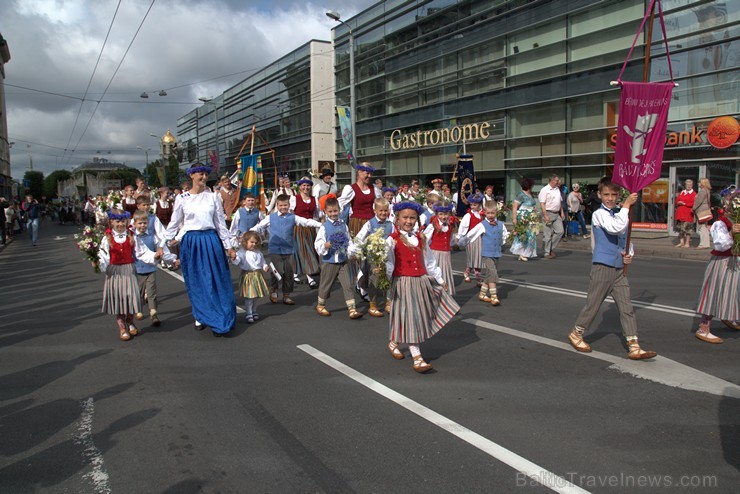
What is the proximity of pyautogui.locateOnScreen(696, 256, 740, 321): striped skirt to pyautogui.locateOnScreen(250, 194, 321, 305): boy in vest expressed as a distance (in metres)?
5.49

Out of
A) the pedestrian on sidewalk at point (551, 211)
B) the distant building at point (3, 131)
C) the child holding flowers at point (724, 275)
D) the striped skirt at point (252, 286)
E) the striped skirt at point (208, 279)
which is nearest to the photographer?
the child holding flowers at point (724, 275)

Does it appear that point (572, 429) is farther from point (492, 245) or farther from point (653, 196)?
point (653, 196)

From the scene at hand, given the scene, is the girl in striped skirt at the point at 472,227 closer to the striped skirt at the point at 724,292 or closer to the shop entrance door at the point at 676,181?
the striped skirt at the point at 724,292

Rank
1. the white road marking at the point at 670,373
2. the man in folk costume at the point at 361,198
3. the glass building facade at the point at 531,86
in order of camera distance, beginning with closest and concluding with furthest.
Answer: the white road marking at the point at 670,373
the man in folk costume at the point at 361,198
the glass building facade at the point at 531,86

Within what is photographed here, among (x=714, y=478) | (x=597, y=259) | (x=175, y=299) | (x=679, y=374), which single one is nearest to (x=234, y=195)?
(x=175, y=299)

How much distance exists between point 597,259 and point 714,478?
2794 millimetres

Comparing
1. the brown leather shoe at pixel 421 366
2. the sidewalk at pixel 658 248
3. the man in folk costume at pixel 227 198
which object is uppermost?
the man in folk costume at pixel 227 198

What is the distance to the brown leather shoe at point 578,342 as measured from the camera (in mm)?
5930

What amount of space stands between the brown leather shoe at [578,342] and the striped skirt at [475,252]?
10.0 feet

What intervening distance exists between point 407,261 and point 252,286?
9.43 ft

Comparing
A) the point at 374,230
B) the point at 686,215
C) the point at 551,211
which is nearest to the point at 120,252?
the point at 374,230

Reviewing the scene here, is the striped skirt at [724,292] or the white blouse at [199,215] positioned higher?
the white blouse at [199,215]

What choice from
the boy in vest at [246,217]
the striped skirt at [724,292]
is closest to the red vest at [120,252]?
the boy in vest at [246,217]

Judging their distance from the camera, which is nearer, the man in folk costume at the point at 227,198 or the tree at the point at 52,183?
the man in folk costume at the point at 227,198
